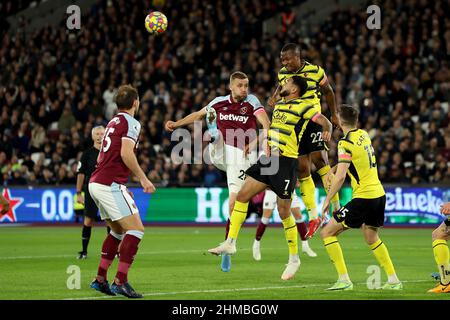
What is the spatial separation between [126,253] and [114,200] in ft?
2.08

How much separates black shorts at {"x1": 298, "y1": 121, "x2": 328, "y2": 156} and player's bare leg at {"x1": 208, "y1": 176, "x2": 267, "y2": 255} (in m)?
1.60

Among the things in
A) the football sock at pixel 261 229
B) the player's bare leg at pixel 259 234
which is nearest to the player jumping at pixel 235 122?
the player's bare leg at pixel 259 234

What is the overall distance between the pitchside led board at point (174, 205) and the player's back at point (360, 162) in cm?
1408

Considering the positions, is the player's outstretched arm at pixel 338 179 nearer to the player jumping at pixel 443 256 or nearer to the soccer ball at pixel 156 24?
the player jumping at pixel 443 256

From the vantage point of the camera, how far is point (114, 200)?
10.9 meters

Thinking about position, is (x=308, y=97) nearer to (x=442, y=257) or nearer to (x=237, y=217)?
(x=237, y=217)

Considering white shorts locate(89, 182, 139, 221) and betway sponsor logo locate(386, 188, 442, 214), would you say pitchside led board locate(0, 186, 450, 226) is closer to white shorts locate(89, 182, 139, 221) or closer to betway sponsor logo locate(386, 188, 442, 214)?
betway sponsor logo locate(386, 188, 442, 214)

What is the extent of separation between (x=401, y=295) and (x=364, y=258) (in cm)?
543

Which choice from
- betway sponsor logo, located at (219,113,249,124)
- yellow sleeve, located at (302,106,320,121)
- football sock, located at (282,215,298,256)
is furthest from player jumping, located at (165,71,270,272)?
yellow sleeve, located at (302,106,320,121)

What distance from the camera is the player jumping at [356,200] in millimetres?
11383

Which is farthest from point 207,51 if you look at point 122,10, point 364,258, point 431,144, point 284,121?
point 284,121

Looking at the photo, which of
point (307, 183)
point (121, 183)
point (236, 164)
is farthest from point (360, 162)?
point (236, 164)
